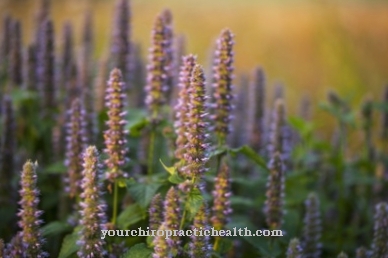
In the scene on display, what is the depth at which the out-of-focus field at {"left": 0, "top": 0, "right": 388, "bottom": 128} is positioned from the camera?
10.1 metres

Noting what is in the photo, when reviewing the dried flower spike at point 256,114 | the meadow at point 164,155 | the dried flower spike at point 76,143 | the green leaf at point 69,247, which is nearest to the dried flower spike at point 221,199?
the meadow at point 164,155

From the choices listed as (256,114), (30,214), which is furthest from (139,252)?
(256,114)

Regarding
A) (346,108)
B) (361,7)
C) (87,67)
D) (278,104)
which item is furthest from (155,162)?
(361,7)

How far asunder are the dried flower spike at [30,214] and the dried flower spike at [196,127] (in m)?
0.57

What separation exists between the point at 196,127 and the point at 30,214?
693 mm

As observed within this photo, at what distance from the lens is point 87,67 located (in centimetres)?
499

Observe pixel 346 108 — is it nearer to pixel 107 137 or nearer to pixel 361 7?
pixel 107 137

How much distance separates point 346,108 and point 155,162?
1456mm

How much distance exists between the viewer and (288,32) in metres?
10.8

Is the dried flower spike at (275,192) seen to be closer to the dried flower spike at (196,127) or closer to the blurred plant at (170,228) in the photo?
the dried flower spike at (196,127)

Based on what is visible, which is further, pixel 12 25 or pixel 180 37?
pixel 180 37

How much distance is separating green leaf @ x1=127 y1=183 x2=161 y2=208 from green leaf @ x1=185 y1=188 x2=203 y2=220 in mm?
315

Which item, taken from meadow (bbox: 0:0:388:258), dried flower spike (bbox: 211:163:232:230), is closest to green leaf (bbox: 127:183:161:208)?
meadow (bbox: 0:0:388:258)

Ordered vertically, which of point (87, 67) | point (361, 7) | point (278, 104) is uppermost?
point (361, 7)
